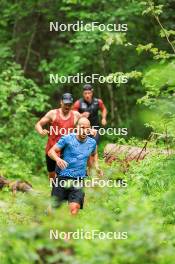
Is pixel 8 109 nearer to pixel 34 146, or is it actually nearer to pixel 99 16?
pixel 34 146

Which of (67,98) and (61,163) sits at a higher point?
(67,98)

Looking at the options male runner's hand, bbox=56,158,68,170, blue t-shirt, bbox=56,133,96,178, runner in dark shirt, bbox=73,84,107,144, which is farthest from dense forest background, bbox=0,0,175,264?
runner in dark shirt, bbox=73,84,107,144

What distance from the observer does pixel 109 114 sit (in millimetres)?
23750

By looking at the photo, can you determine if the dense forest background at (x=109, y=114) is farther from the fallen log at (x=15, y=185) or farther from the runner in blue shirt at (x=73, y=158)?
the runner in blue shirt at (x=73, y=158)

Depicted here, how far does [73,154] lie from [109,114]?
13796 millimetres

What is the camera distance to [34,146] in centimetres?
1788

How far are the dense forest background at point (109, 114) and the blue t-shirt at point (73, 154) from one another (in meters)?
0.48

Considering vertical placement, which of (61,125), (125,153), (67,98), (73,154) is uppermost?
(67,98)

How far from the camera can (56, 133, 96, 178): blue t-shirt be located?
1000cm

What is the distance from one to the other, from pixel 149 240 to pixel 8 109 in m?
13.0

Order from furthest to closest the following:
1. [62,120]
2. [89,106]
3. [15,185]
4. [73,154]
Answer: [89,106] < [15,185] < [62,120] < [73,154]

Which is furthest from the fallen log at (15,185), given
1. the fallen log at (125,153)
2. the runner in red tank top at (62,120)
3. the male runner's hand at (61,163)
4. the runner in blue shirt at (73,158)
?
the male runner's hand at (61,163)

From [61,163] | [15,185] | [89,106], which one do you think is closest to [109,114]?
[89,106]

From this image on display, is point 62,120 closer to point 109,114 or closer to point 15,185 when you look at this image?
point 15,185
